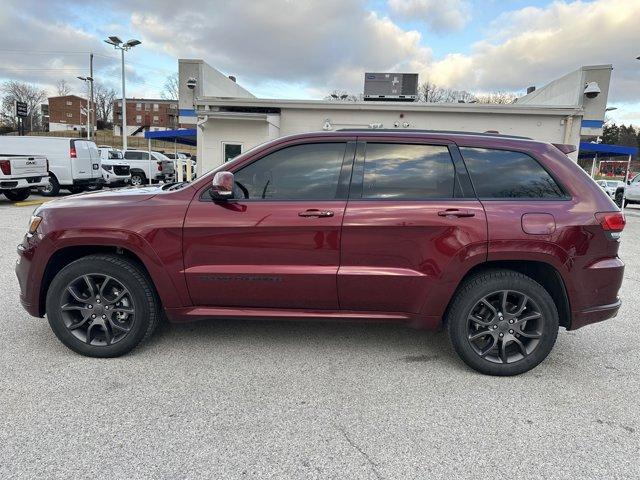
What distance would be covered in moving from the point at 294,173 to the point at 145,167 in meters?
21.0

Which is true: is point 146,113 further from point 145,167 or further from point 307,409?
point 307,409

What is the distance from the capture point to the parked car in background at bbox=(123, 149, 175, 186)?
21.9m

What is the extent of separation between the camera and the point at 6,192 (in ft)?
43.3

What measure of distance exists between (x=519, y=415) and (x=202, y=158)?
1483cm

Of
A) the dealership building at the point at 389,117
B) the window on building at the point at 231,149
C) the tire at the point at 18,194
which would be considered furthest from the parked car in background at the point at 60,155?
the window on building at the point at 231,149

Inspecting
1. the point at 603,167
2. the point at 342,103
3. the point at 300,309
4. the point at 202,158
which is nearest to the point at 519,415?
the point at 300,309

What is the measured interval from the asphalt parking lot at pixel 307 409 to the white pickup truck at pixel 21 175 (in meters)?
10.6

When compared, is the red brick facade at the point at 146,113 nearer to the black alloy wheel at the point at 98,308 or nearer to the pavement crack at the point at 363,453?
the black alloy wheel at the point at 98,308

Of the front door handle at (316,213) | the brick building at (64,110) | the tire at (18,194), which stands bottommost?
the tire at (18,194)

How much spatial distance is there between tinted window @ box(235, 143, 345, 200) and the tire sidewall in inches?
42.2

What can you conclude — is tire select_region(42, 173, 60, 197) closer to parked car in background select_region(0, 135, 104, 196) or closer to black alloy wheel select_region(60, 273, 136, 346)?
parked car in background select_region(0, 135, 104, 196)

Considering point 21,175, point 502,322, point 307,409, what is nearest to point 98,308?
point 307,409

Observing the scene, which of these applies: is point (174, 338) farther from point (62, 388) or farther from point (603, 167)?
point (603, 167)

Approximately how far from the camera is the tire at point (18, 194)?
43.4ft
